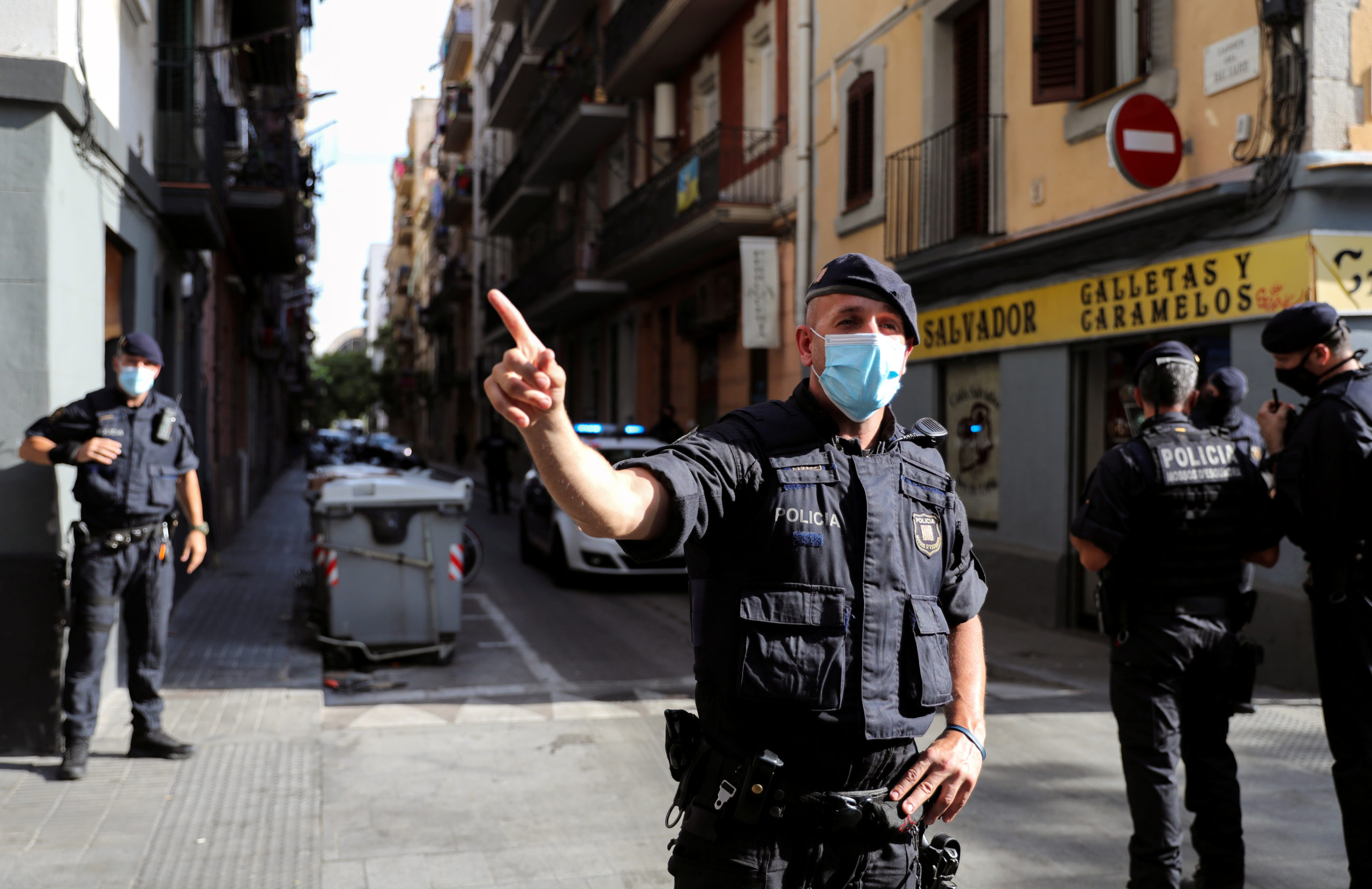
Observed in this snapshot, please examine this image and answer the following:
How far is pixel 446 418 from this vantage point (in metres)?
57.2

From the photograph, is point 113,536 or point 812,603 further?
point 113,536

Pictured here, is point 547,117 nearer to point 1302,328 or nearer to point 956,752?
point 1302,328

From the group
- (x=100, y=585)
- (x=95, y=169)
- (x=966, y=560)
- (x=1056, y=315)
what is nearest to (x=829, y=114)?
(x=1056, y=315)

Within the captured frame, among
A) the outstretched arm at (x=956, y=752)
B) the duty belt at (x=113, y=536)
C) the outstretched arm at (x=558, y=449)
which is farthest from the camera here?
the duty belt at (x=113, y=536)

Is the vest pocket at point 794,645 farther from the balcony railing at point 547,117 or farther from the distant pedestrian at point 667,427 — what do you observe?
the balcony railing at point 547,117

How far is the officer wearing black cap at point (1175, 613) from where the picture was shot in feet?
12.7

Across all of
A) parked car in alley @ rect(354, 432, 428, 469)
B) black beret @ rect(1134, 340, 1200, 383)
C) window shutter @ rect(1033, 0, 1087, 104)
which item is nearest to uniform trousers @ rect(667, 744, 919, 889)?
black beret @ rect(1134, 340, 1200, 383)

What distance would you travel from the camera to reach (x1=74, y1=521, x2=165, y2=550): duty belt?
5641 millimetres

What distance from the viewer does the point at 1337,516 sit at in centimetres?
401

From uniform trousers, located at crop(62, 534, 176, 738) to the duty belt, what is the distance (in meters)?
0.02

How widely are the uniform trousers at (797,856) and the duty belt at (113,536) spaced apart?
13.9ft

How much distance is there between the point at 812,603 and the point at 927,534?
340 mm

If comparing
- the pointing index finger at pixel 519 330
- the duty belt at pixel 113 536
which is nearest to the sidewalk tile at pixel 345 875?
the duty belt at pixel 113 536

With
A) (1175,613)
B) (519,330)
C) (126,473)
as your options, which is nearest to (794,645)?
(519,330)
